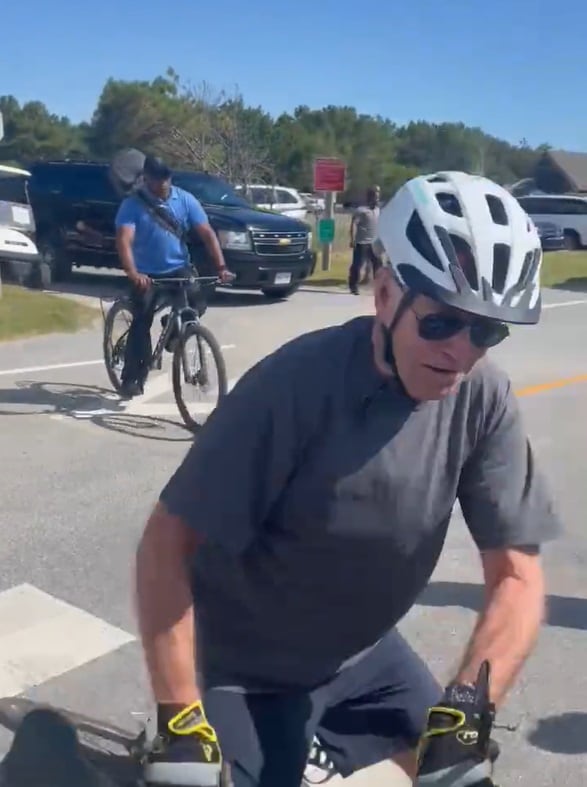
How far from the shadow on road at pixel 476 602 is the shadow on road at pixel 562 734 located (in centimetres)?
80

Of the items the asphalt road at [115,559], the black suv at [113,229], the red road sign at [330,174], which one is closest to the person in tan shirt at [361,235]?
the black suv at [113,229]

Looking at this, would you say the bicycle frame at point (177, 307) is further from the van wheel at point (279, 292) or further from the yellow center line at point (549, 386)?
the van wheel at point (279, 292)

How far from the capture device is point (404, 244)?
2000 millimetres

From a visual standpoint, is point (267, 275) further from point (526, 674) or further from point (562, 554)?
point (526, 674)

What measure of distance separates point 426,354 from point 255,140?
46855mm

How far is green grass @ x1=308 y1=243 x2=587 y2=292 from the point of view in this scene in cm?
1953

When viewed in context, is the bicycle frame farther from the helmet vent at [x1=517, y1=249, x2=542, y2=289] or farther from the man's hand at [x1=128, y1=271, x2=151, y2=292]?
the helmet vent at [x1=517, y1=249, x2=542, y2=289]

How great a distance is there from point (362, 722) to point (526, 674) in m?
2.04

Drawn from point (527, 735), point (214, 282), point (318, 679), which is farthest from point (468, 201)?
point (214, 282)

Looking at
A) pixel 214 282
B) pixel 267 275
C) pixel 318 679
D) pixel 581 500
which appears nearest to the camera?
pixel 318 679

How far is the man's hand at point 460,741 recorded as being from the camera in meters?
1.87

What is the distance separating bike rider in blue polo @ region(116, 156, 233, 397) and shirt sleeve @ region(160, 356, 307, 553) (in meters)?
5.88

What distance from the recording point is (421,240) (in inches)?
78.0

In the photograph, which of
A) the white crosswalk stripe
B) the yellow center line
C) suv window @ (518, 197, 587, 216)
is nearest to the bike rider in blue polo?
the yellow center line
